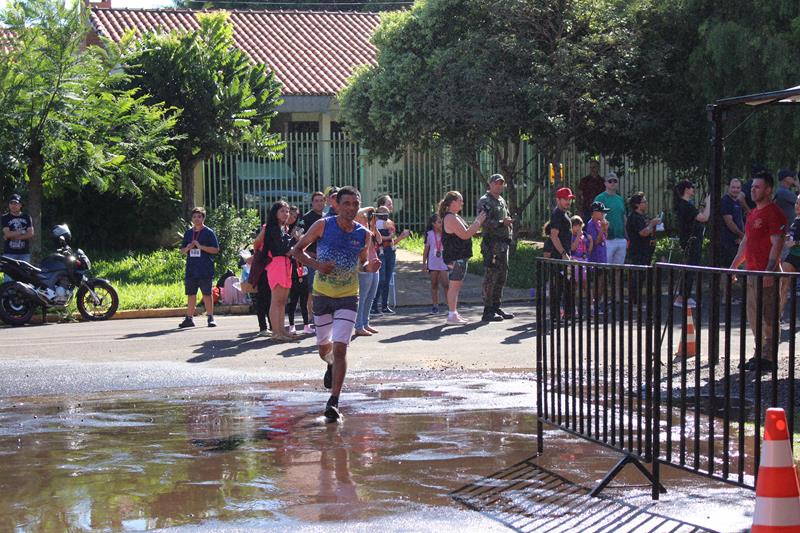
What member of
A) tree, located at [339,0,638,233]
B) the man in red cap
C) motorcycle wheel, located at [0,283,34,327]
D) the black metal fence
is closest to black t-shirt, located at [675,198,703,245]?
the man in red cap

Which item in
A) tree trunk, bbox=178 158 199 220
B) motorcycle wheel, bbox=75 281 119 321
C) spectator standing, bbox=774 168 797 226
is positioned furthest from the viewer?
tree trunk, bbox=178 158 199 220

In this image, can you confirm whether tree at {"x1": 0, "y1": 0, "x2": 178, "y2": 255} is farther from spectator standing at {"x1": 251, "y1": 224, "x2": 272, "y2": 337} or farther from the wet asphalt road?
spectator standing at {"x1": 251, "y1": 224, "x2": 272, "y2": 337}

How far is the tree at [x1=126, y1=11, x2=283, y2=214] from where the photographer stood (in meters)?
24.0

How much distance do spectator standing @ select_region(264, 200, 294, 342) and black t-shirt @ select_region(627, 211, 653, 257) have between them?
549cm

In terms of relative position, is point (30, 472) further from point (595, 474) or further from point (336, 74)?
point (336, 74)

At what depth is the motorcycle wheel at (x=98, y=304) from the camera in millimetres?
17266

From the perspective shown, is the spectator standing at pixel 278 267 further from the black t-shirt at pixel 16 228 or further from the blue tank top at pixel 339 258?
the black t-shirt at pixel 16 228

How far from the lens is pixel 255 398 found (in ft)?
33.0

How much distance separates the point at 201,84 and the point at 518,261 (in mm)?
7412

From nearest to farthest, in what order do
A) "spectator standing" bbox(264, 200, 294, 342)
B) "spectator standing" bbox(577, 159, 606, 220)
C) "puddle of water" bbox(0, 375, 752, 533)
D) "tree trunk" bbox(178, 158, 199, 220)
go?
1. "puddle of water" bbox(0, 375, 752, 533)
2. "spectator standing" bbox(264, 200, 294, 342)
3. "spectator standing" bbox(577, 159, 606, 220)
4. "tree trunk" bbox(178, 158, 199, 220)

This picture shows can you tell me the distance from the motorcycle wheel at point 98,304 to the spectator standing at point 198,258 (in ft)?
6.64

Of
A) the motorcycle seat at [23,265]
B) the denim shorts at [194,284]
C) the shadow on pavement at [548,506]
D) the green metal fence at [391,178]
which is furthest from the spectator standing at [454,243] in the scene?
the green metal fence at [391,178]

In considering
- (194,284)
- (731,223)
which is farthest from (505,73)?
(194,284)

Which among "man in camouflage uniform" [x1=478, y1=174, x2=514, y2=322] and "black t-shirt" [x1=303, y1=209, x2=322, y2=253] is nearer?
"black t-shirt" [x1=303, y1=209, x2=322, y2=253]
